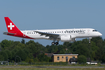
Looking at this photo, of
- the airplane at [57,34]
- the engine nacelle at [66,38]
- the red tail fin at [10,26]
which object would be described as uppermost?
the red tail fin at [10,26]

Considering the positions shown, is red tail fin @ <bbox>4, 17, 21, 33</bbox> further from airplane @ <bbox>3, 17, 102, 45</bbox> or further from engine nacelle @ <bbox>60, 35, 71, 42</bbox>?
engine nacelle @ <bbox>60, 35, 71, 42</bbox>

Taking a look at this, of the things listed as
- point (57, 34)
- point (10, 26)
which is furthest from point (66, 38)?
point (10, 26)

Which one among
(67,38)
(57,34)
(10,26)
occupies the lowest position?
(67,38)

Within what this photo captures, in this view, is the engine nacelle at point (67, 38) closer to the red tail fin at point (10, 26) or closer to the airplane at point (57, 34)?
the airplane at point (57, 34)

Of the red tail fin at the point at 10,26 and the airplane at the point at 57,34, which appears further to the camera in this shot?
the red tail fin at the point at 10,26

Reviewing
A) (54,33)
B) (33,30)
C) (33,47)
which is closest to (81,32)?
(54,33)

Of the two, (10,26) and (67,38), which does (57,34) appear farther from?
(10,26)

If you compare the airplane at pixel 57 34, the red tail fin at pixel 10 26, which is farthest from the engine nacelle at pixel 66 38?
the red tail fin at pixel 10 26

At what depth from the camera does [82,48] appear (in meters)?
148

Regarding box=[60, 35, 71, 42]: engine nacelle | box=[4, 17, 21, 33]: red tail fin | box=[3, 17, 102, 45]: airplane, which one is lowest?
box=[60, 35, 71, 42]: engine nacelle

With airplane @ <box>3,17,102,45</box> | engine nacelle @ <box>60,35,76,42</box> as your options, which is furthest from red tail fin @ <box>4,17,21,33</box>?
engine nacelle @ <box>60,35,76,42</box>

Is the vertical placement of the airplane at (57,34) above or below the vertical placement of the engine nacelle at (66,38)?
above

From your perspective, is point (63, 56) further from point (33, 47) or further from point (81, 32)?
point (81, 32)

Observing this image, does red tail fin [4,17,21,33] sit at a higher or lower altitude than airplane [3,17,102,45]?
higher
